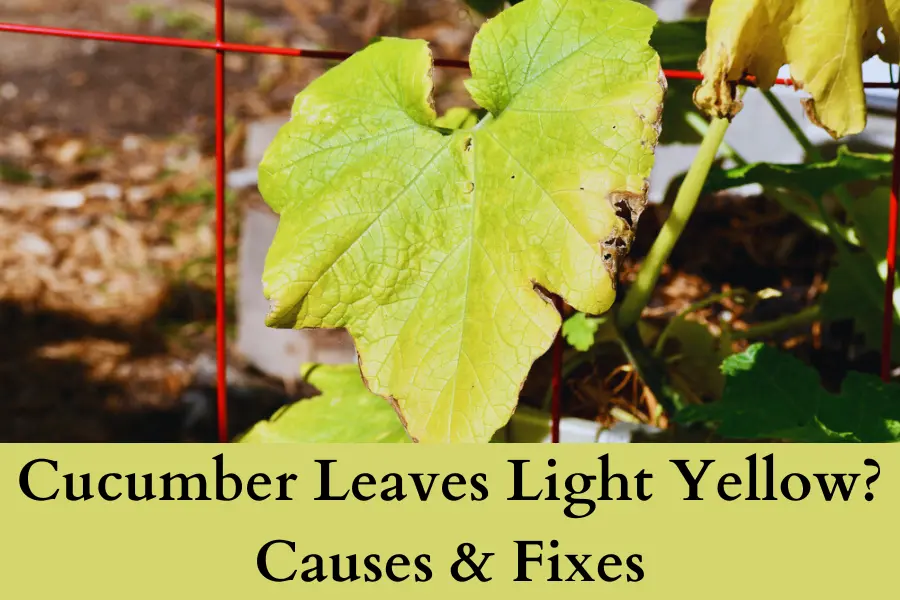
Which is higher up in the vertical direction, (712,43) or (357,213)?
(712,43)

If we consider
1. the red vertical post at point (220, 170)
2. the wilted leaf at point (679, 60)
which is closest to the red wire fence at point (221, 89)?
the red vertical post at point (220, 170)

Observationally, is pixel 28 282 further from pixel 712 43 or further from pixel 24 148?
pixel 712 43

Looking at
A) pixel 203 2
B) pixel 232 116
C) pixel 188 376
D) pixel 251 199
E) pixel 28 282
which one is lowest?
pixel 188 376

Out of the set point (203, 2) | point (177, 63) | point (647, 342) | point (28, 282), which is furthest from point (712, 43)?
point (203, 2)

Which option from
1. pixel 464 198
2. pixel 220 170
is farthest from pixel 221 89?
pixel 464 198

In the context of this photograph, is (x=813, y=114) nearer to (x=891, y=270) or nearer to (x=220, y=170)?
(x=891, y=270)

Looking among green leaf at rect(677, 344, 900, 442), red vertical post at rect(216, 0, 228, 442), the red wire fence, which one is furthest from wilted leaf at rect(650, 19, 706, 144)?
red vertical post at rect(216, 0, 228, 442)

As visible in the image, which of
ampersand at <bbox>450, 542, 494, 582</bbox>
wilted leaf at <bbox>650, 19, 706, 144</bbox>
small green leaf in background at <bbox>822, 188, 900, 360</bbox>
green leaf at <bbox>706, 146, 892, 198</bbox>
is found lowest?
ampersand at <bbox>450, 542, 494, 582</bbox>

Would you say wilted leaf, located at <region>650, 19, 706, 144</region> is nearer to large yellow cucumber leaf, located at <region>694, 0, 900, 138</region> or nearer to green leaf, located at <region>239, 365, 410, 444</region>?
large yellow cucumber leaf, located at <region>694, 0, 900, 138</region>
